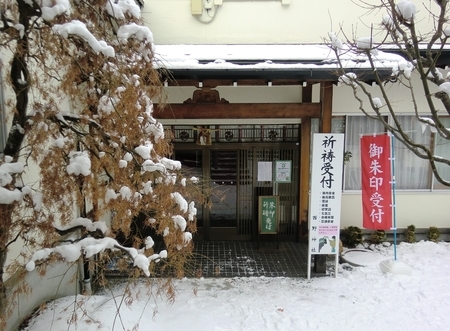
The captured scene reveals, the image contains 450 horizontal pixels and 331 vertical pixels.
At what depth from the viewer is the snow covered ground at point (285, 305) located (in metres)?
4.89

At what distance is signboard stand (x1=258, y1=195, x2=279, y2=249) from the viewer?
869cm

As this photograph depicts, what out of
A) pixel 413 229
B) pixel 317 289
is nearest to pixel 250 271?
pixel 317 289

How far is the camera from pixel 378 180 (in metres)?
7.27

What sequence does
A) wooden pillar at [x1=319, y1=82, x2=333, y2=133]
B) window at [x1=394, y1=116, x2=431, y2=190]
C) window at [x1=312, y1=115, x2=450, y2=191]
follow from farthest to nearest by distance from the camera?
1. window at [x1=394, y1=116, x2=431, y2=190]
2. window at [x1=312, y1=115, x2=450, y2=191]
3. wooden pillar at [x1=319, y1=82, x2=333, y2=133]

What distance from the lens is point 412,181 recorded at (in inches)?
357

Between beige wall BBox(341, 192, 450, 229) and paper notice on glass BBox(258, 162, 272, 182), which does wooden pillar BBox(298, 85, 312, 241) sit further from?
beige wall BBox(341, 192, 450, 229)

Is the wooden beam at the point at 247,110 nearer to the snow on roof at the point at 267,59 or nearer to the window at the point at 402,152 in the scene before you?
the snow on roof at the point at 267,59

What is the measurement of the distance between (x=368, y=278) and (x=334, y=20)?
6.67 meters

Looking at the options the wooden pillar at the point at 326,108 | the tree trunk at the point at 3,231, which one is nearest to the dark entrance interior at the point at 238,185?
the wooden pillar at the point at 326,108

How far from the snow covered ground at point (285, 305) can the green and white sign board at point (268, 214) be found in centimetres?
192

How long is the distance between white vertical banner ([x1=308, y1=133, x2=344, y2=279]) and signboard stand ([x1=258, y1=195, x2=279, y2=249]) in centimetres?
194

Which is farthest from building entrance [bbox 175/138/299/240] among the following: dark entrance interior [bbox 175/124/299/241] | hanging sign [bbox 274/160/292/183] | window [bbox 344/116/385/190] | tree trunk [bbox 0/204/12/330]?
tree trunk [bbox 0/204/12/330]

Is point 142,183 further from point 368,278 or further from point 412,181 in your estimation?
point 412,181

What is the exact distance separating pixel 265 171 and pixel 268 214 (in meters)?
1.19
